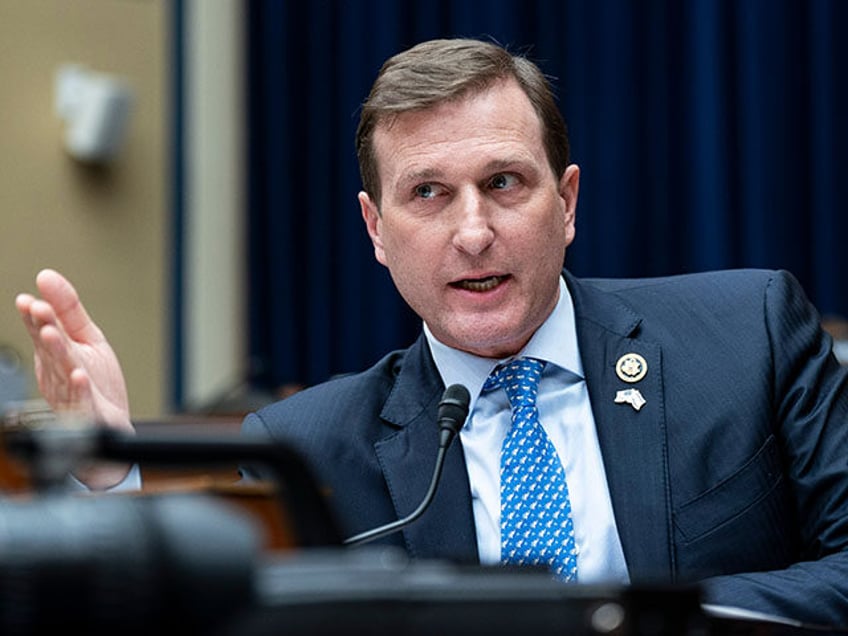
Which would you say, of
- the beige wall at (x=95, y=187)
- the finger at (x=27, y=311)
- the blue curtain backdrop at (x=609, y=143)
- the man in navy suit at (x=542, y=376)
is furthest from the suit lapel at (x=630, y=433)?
the beige wall at (x=95, y=187)

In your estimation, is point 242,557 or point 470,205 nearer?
point 242,557

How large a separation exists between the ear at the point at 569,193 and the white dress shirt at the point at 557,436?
15 cm

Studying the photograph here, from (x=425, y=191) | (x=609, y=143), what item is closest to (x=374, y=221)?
(x=425, y=191)

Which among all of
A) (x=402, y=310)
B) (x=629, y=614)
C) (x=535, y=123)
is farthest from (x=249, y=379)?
(x=629, y=614)

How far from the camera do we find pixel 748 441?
2277 millimetres

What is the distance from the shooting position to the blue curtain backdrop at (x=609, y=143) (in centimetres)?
563

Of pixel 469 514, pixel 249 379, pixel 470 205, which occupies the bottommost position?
pixel 249 379

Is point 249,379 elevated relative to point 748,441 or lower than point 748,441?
lower

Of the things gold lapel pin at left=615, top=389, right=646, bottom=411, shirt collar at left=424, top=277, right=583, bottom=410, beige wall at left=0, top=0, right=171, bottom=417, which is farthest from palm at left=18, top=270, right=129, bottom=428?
beige wall at left=0, top=0, right=171, bottom=417

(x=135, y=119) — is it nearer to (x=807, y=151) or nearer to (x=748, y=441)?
(x=807, y=151)

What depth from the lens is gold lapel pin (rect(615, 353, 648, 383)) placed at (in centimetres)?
238

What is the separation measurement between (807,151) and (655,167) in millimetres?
605

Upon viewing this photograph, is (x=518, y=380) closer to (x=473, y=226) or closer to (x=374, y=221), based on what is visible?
(x=473, y=226)

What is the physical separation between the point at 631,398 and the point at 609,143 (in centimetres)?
361
